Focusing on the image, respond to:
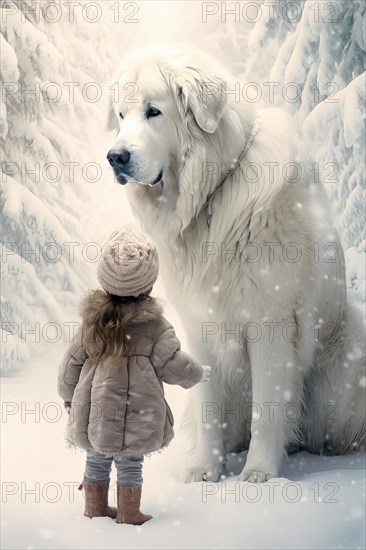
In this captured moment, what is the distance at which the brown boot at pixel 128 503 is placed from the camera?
2.33m

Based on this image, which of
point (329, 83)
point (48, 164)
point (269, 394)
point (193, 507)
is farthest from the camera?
point (48, 164)

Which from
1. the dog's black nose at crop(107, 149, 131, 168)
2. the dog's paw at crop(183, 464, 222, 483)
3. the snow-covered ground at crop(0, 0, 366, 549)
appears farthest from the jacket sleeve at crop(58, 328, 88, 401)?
the snow-covered ground at crop(0, 0, 366, 549)

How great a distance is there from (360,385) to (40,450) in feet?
4.23

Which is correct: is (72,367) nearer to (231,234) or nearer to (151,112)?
(231,234)

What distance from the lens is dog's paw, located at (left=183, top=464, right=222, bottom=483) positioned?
285 cm

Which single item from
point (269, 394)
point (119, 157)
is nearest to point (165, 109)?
point (119, 157)

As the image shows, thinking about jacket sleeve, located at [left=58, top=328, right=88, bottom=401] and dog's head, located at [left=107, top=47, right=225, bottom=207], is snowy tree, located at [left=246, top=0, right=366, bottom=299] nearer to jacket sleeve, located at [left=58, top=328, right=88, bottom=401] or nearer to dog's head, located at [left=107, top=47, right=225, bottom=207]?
dog's head, located at [left=107, top=47, right=225, bottom=207]

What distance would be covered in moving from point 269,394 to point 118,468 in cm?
68

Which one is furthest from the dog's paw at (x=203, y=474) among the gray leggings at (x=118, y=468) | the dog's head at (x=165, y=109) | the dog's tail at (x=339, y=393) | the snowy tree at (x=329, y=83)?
the snowy tree at (x=329, y=83)

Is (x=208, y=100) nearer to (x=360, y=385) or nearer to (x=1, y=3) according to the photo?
(x=360, y=385)

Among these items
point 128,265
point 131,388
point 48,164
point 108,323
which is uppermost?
point 48,164

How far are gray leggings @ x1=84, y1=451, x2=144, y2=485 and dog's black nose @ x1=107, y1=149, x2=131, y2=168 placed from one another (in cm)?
90

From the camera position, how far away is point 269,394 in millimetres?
2793

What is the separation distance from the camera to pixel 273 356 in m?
2.78
